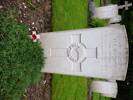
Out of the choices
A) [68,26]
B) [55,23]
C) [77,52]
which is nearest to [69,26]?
[68,26]

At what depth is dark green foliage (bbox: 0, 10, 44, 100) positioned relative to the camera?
230 inches

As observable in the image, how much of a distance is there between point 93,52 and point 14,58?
1.30m

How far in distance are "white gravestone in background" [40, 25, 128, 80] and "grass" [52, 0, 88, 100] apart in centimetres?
152

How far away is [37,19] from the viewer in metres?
8.02

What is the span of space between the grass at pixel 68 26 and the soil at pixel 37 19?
0.19 meters

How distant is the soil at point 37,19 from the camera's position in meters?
7.49

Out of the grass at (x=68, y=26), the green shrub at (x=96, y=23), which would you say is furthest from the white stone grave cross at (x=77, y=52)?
the green shrub at (x=96, y=23)

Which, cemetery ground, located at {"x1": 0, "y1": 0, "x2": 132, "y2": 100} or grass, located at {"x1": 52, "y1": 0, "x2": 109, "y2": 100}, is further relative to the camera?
grass, located at {"x1": 52, "y1": 0, "x2": 109, "y2": 100}

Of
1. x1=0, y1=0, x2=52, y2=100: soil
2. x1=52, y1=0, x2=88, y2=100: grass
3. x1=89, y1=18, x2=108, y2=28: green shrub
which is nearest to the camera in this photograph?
x1=0, y1=0, x2=52, y2=100: soil

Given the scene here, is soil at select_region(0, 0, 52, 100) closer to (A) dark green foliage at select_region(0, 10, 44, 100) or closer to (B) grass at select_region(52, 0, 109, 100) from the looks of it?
(B) grass at select_region(52, 0, 109, 100)

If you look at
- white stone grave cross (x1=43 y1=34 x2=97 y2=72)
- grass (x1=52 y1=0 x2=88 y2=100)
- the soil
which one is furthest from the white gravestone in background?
grass (x1=52 y1=0 x2=88 y2=100)

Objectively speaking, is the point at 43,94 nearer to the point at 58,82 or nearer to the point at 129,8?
the point at 58,82

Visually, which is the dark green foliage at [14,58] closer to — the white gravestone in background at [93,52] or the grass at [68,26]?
the white gravestone in background at [93,52]

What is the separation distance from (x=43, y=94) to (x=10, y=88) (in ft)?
6.94
